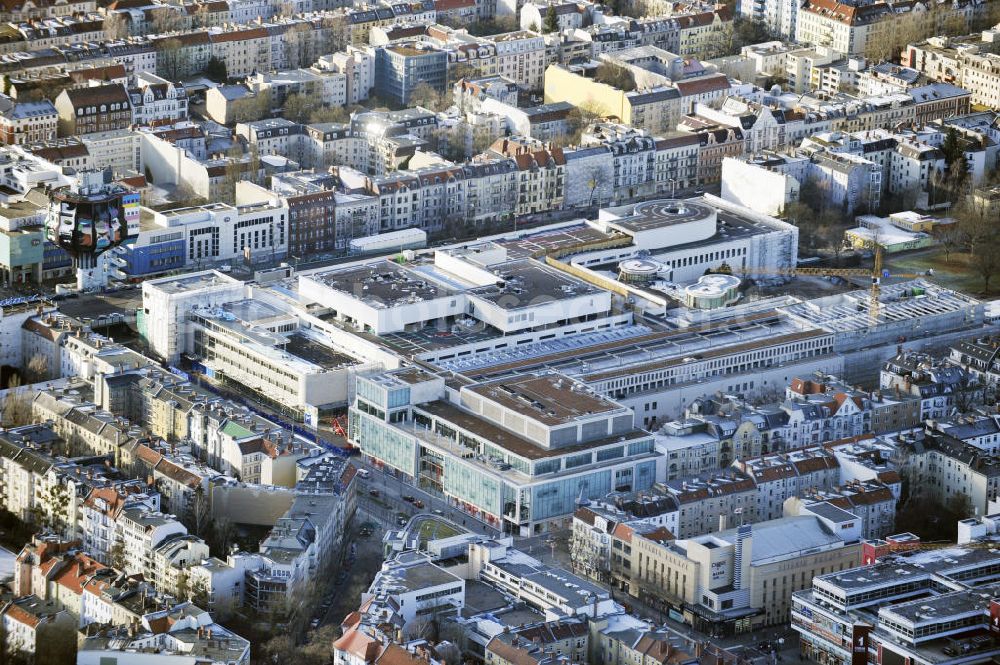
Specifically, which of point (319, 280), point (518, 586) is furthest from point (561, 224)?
point (518, 586)

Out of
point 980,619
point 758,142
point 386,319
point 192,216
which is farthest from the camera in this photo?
point 758,142

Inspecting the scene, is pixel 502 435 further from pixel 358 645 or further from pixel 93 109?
pixel 93 109

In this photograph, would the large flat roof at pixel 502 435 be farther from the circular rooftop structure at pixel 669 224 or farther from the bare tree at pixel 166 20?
the bare tree at pixel 166 20

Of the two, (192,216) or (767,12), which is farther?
(767,12)

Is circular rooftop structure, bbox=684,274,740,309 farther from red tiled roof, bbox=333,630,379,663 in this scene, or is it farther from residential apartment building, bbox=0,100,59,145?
residential apartment building, bbox=0,100,59,145

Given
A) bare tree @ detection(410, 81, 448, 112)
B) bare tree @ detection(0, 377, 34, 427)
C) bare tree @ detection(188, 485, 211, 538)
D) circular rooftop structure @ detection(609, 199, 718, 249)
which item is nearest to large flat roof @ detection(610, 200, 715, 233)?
circular rooftop structure @ detection(609, 199, 718, 249)

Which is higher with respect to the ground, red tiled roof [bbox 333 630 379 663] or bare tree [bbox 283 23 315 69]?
bare tree [bbox 283 23 315 69]

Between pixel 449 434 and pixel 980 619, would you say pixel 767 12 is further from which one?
pixel 980 619

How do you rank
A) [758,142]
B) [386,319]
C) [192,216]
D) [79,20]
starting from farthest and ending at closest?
[79,20] → [758,142] → [192,216] → [386,319]
